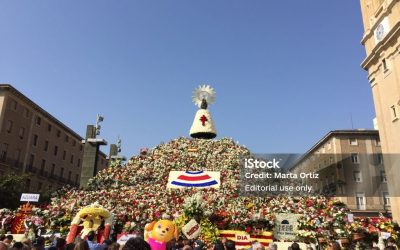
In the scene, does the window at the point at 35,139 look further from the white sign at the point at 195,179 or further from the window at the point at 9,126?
the white sign at the point at 195,179

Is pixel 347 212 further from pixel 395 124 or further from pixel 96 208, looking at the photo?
pixel 96 208

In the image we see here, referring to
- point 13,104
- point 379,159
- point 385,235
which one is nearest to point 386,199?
point 379,159

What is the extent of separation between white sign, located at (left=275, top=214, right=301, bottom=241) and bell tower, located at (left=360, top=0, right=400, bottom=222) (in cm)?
1411

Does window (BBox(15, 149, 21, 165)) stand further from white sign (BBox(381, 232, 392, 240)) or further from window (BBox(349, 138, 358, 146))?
window (BBox(349, 138, 358, 146))

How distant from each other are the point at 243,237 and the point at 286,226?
9.07 feet

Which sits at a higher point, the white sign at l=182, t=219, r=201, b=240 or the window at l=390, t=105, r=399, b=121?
the window at l=390, t=105, r=399, b=121

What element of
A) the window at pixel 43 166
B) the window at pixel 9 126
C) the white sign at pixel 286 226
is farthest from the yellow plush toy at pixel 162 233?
the window at pixel 43 166

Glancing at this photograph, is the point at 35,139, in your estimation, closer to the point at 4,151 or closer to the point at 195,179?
the point at 4,151

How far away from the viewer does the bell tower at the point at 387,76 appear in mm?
28453

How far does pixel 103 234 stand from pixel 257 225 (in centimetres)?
810

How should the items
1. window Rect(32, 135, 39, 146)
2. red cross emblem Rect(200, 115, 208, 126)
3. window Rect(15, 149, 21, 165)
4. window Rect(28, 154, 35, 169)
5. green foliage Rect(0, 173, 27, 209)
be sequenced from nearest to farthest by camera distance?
red cross emblem Rect(200, 115, 208, 126) → green foliage Rect(0, 173, 27, 209) → window Rect(15, 149, 21, 165) → window Rect(28, 154, 35, 169) → window Rect(32, 135, 39, 146)

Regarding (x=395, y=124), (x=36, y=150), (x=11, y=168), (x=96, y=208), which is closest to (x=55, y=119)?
(x=36, y=150)

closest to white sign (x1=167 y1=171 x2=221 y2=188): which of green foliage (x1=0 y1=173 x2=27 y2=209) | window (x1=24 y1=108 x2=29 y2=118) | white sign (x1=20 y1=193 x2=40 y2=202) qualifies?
white sign (x1=20 y1=193 x2=40 y2=202)

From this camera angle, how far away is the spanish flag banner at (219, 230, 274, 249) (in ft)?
56.1
